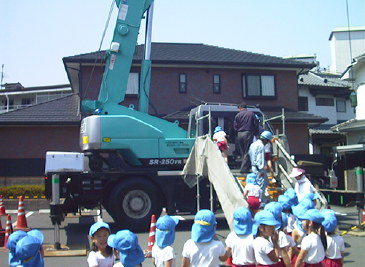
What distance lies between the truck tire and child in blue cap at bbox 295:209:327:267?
6.67 metres

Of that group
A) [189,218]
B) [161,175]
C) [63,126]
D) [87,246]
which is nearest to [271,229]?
[87,246]

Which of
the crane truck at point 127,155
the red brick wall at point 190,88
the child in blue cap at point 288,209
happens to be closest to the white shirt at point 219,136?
the crane truck at point 127,155

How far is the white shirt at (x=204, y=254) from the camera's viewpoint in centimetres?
414

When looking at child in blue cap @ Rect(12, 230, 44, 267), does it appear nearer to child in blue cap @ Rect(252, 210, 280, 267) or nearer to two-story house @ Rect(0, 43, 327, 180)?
child in blue cap @ Rect(252, 210, 280, 267)

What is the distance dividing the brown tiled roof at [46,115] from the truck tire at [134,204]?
34.6 feet

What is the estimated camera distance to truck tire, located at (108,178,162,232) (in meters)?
10.7

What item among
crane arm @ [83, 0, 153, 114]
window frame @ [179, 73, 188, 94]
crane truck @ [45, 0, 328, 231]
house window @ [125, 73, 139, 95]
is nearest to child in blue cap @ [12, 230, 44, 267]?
crane truck @ [45, 0, 328, 231]

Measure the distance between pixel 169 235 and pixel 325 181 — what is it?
1142 centimetres

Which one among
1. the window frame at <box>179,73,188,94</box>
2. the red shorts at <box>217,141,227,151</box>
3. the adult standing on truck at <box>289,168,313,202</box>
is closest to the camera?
the adult standing on truck at <box>289,168,313,202</box>

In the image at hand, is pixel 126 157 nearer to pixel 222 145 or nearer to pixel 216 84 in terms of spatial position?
pixel 222 145

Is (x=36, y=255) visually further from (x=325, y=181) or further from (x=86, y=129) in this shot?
(x=325, y=181)

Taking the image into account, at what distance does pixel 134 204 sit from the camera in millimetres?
10828

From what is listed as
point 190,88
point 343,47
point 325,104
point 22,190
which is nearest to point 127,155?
point 22,190

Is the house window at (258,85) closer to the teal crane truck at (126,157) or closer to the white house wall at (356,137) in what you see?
the white house wall at (356,137)
